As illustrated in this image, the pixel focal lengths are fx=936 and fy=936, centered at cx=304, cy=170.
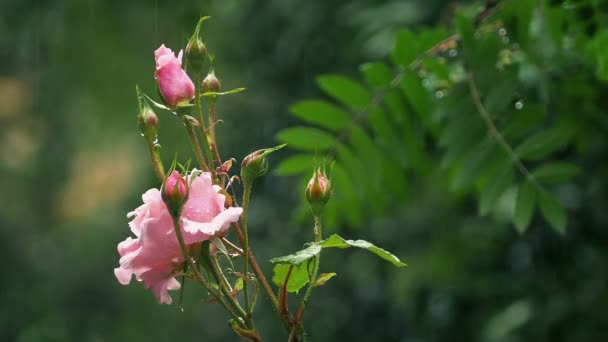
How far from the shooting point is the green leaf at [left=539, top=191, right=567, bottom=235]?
→ 110 cm

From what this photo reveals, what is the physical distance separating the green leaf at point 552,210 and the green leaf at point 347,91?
11.9 inches

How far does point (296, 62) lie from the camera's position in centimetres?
291

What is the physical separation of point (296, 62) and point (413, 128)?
1.62 meters

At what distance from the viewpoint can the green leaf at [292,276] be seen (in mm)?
651

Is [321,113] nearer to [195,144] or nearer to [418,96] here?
[418,96]

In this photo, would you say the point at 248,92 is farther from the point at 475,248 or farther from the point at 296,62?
the point at 475,248

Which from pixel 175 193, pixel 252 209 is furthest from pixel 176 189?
pixel 252 209

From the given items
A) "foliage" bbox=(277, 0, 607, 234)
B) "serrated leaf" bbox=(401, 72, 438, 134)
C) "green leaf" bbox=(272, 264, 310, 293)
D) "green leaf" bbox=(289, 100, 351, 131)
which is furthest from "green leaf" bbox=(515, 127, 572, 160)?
"green leaf" bbox=(272, 264, 310, 293)

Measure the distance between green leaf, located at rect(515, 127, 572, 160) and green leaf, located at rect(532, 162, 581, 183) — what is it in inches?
0.7

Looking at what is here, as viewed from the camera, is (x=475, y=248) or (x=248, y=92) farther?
(x=248, y=92)

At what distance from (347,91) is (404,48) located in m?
0.11

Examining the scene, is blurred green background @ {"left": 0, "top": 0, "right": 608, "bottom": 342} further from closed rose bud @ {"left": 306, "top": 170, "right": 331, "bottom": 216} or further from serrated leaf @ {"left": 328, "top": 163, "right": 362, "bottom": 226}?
serrated leaf @ {"left": 328, "top": 163, "right": 362, "bottom": 226}

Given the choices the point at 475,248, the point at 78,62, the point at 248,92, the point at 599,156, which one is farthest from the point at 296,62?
the point at 78,62

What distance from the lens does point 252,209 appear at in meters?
3.17
